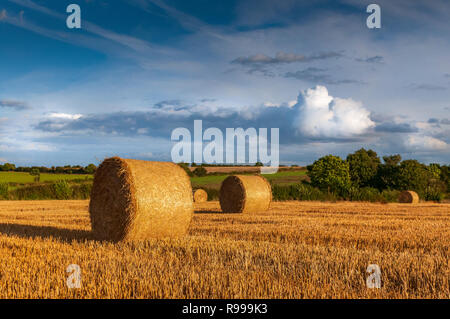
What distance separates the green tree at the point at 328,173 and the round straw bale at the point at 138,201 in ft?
102

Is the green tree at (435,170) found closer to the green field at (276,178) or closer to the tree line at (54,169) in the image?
the green field at (276,178)

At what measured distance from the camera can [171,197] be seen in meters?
9.62

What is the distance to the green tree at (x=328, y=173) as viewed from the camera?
132 feet

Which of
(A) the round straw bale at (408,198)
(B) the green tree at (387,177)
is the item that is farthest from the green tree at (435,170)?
(A) the round straw bale at (408,198)

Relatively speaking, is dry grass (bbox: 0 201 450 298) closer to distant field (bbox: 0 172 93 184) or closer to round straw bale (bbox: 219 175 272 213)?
round straw bale (bbox: 219 175 272 213)

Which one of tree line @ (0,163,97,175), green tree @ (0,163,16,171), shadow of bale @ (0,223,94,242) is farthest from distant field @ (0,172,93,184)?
shadow of bale @ (0,223,94,242)

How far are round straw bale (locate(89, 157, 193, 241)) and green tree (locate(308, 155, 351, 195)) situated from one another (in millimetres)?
31180

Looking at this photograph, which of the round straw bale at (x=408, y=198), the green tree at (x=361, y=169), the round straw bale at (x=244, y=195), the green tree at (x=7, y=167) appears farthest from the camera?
the green tree at (x=7, y=167)

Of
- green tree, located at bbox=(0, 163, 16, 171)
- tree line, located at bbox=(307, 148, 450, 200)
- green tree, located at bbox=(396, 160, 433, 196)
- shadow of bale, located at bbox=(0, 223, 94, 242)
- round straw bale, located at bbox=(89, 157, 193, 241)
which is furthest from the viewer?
green tree, located at bbox=(0, 163, 16, 171)

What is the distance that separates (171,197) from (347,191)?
2341 centimetres

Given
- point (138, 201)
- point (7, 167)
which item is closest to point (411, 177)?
point (138, 201)

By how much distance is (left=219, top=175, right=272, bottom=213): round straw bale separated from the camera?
56.8 ft
